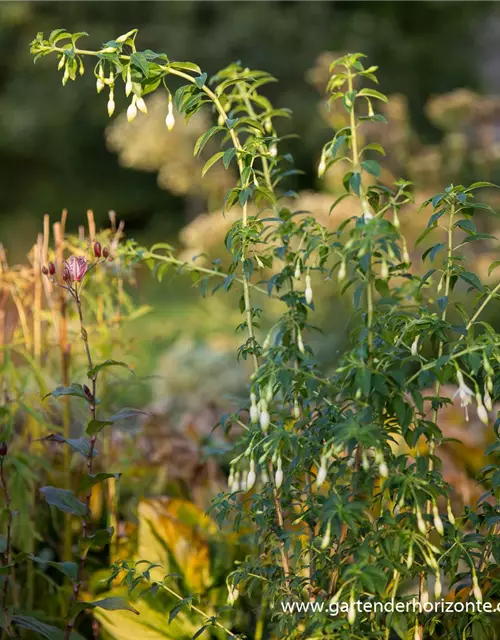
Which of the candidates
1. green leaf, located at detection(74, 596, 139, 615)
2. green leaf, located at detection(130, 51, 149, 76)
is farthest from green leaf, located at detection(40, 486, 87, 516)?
green leaf, located at detection(130, 51, 149, 76)

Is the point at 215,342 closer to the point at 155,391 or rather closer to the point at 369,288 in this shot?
the point at 155,391

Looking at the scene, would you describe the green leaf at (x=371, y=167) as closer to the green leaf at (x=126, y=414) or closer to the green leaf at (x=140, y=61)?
the green leaf at (x=140, y=61)

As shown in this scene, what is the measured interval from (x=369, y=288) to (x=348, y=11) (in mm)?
12095

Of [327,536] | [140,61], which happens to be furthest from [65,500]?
[140,61]

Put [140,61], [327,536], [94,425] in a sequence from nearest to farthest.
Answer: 1. [327,536]
2. [140,61]
3. [94,425]

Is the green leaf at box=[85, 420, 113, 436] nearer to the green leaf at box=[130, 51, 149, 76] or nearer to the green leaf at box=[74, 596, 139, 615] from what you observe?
the green leaf at box=[74, 596, 139, 615]

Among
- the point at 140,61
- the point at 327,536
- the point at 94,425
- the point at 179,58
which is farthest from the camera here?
the point at 179,58

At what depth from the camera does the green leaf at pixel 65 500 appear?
1257 mm

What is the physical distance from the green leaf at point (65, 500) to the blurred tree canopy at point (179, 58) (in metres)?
8.69

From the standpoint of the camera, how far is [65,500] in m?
1.26

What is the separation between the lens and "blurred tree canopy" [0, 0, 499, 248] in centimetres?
1024

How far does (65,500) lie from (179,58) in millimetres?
9529

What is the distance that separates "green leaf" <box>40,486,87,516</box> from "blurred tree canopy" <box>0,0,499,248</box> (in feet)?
28.5

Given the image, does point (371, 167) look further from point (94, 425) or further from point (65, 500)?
point (65, 500)
